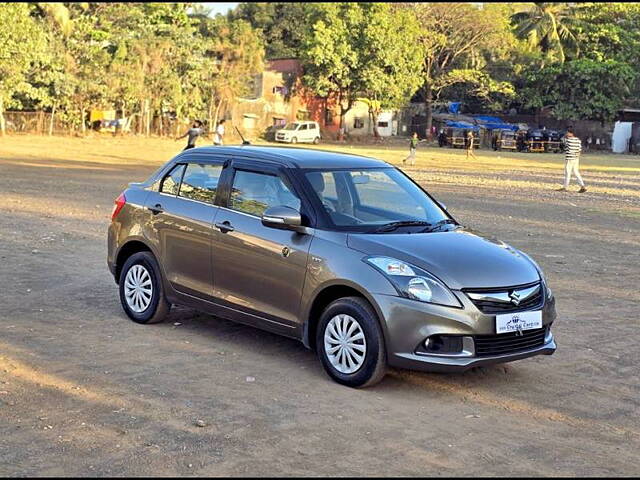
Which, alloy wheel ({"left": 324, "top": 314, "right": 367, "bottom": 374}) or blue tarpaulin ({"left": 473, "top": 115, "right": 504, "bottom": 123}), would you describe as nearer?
alloy wheel ({"left": 324, "top": 314, "right": 367, "bottom": 374})

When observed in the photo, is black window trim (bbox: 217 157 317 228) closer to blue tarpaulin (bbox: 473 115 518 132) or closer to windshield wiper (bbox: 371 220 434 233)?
windshield wiper (bbox: 371 220 434 233)

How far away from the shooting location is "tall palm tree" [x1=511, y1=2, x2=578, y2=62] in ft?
222

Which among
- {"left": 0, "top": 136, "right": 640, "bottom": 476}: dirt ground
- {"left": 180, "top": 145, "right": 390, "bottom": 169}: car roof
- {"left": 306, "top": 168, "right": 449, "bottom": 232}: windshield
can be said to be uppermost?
{"left": 180, "top": 145, "right": 390, "bottom": 169}: car roof

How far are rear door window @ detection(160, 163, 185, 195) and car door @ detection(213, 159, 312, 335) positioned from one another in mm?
732

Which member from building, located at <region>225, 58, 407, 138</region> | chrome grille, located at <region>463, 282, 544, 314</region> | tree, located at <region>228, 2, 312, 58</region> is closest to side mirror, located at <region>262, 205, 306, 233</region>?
chrome grille, located at <region>463, 282, 544, 314</region>

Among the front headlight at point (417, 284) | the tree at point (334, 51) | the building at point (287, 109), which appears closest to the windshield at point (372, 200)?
the front headlight at point (417, 284)

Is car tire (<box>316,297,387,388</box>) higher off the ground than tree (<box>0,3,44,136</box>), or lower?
lower

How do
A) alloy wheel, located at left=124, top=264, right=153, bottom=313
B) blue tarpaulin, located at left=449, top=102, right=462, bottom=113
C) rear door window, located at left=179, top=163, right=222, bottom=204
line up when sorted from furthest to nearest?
blue tarpaulin, located at left=449, top=102, right=462, bottom=113, alloy wheel, located at left=124, top=264, right=153, bottom=313, rear door window, located at left=179, top=163, right=222, bottom=204

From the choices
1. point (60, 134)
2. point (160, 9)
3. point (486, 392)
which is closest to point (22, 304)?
point (486, 392)

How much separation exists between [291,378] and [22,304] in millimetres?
3423

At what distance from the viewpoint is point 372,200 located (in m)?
7.12

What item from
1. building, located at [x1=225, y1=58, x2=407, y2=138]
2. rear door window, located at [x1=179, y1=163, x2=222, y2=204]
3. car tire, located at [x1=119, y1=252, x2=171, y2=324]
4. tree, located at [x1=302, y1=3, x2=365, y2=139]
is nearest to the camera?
rear door window, located at [x1=179, y1=163, x2=222, y2=204]

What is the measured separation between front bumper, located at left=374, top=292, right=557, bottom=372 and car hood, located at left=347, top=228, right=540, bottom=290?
210mm

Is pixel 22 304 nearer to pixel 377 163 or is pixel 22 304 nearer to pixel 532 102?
pixel 377 163
